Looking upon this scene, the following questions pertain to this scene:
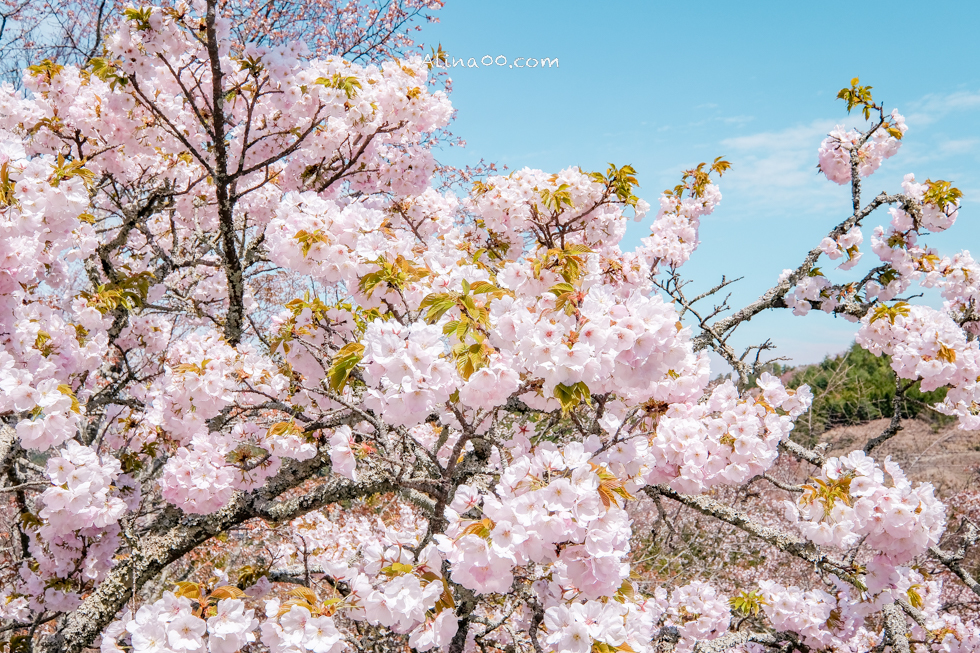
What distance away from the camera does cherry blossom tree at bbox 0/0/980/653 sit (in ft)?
5.80

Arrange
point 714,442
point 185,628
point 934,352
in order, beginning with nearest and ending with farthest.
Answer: point 185,628 < point 714,442 < point 934,352

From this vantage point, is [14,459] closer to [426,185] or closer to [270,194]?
[270,194]

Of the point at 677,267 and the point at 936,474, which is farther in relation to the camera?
the point at 936,474

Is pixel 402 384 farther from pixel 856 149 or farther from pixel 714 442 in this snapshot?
pixel 856 149

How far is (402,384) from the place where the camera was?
1686 mm


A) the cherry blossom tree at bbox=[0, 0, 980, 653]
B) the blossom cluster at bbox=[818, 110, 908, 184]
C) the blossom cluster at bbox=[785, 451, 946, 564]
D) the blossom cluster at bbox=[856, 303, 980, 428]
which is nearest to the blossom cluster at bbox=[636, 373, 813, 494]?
the cherry blossom tree at bbox=[0, 0, 980, 653]

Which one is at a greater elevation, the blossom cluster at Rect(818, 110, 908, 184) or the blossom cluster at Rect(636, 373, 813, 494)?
the blossom cluster at Rect(818, 110, 908, 184)

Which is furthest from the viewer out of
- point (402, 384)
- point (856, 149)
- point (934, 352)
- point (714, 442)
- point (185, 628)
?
point (856, 149)

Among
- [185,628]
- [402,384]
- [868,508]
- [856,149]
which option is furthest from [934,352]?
[185,628]

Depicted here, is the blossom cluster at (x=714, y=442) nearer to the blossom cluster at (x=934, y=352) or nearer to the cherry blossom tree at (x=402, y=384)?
the cherry blossom tree at (x=402, y=384)

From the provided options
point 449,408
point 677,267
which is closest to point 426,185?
point 677,267

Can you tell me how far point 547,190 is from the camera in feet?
10.8

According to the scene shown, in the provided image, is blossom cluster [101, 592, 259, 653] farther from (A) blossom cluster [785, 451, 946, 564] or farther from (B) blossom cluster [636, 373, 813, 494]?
(A) blossom cluster [785, 451, 946, 564]

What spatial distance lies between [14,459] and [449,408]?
3503 mm
